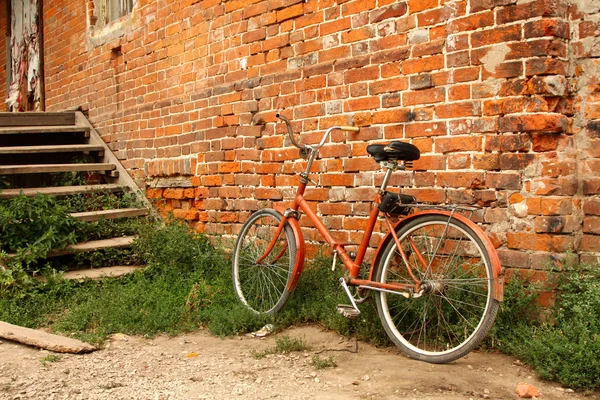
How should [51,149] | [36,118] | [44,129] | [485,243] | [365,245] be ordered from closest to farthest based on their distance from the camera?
1. [485,243]
2. [365,245]
3. [51,149]
4. [44,129]
5. [36,118]

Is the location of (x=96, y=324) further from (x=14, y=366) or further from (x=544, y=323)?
(x=544, y=323)

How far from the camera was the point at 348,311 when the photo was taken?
3602 mm

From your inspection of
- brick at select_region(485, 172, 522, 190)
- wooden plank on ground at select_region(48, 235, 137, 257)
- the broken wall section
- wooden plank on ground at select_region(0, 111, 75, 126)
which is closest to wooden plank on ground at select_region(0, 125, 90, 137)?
wooden plank on ground at select_region(0, 111, 75, 126)

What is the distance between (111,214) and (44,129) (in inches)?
65.6

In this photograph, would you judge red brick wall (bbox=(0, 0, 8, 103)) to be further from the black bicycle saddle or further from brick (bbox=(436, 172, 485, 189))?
brick (bbox=(436, 172, 485, 189))

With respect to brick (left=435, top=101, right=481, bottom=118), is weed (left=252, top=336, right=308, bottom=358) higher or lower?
lower

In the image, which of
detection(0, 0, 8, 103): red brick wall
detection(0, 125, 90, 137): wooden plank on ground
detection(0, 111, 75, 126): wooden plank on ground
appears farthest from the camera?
detection(0, 0, 8, 103): red brick wall

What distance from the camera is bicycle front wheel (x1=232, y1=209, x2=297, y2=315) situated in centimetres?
427

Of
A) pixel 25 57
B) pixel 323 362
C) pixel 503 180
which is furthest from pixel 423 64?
pixel 25 57

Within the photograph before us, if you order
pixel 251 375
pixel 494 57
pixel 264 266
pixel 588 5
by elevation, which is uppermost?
pixel 588 5

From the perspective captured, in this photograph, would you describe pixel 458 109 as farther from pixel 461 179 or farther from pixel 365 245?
pixel 365 245

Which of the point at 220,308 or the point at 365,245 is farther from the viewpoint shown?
the point at 220,308

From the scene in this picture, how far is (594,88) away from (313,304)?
7.22 feet

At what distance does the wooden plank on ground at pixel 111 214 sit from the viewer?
19.8ft
